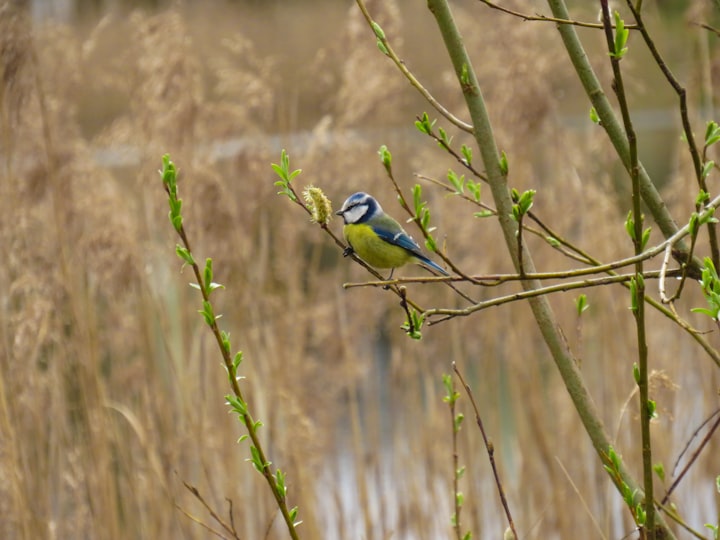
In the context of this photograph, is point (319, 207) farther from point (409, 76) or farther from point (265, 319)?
point (265, 319)

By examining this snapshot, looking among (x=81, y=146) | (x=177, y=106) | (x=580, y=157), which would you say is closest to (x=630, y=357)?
(x=580, y=157)

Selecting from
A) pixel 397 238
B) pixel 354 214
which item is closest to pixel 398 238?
pixel 397 238

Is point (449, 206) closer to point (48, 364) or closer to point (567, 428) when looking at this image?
point (567, 428)

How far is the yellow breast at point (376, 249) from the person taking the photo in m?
2.04

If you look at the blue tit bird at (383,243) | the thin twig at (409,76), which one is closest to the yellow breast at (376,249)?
the blue tit bird at (383,243)

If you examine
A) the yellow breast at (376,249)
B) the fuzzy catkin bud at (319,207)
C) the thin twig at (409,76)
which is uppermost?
the thin twig at (409,76)

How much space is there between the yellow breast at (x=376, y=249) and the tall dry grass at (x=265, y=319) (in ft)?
2.59

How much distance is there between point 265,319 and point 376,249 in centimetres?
109

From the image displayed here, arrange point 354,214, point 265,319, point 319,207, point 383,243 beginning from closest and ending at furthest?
point 319,207, point 383,243, point 354,214, point 265,319

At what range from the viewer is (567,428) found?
120 inches

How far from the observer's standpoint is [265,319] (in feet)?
10.0

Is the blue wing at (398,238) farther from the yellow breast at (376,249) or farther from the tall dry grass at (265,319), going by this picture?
the tall dry grass at (265,319)

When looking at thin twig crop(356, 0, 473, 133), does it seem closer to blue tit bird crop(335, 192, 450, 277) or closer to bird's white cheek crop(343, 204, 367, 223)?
blue tit bird crop(335, 192, 450, 277)

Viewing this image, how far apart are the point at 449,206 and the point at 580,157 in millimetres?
493
